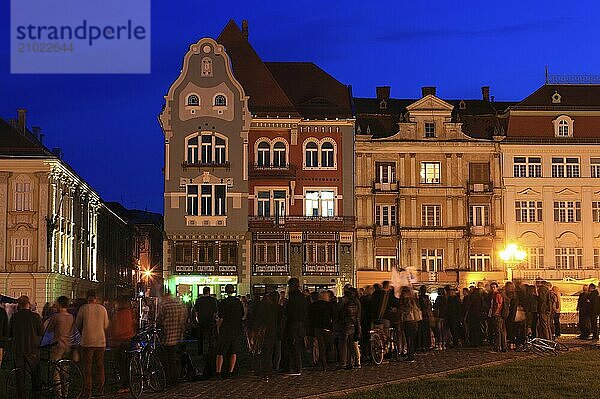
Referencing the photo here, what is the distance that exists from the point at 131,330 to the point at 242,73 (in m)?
45.0

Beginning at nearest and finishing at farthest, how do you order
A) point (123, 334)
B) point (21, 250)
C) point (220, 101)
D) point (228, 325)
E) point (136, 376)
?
point (136, 376)
point (123, 334)
point (228, 325)
point (21, 250)
point (220, 101)

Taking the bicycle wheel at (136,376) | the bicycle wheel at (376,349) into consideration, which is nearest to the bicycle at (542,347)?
the bicycle wheel at (376,349)

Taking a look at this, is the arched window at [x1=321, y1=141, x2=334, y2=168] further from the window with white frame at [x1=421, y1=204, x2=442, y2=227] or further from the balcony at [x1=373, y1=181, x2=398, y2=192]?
the window with white frame at [x1=421, y1=204, x2=442, y2=227]

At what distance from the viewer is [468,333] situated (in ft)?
105

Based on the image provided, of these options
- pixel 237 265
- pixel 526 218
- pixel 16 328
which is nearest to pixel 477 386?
pixel 16 328

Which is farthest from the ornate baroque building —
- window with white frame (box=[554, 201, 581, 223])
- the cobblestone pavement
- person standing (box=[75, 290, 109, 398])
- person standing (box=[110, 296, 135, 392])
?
person standing (box=[75, 290, 109, 398])

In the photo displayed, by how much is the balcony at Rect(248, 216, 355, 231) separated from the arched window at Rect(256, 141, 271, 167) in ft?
10.6

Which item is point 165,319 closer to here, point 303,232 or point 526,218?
point 303,232

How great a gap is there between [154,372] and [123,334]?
3.74 feet

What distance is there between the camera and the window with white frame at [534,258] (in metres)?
63.8

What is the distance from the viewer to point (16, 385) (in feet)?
63.2

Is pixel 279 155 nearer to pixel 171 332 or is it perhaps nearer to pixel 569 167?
pixel 569 167

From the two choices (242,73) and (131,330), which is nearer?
→ (131,330)

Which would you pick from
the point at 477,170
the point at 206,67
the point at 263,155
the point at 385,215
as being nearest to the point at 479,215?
the point at 477,170
